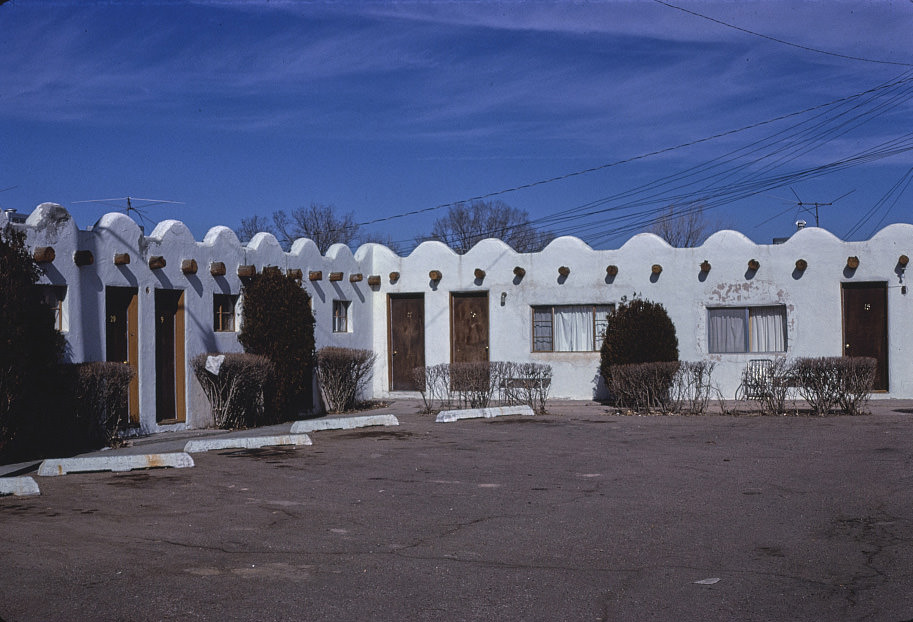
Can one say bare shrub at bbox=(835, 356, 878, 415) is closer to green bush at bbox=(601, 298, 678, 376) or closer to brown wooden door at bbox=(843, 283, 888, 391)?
brown wooden door at bbox=(843, 283, 888, 391)

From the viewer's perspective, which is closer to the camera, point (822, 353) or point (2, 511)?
point (2, 511)

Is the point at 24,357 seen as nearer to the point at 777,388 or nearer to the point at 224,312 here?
the point at 224,312

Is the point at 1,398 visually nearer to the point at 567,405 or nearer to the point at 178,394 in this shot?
the point at 178,394

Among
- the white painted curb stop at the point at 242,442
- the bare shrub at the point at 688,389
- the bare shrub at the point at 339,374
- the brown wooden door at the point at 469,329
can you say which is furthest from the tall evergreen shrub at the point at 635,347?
the white painted curb stop at the point at 242,442

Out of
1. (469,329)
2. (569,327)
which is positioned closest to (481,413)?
(569,327)

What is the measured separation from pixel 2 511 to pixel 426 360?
49.0 feet

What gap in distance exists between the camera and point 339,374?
19.1 m

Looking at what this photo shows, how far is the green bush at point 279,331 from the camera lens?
1677cm

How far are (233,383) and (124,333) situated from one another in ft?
6.38

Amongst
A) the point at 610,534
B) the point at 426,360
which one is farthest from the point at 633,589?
the point at 426,360

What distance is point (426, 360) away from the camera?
2247cm

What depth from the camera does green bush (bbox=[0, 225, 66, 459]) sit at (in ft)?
36.3

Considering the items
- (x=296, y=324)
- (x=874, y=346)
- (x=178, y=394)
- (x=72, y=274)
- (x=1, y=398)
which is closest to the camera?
(x=1, y=398)

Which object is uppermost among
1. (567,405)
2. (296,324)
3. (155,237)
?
(155,237)
